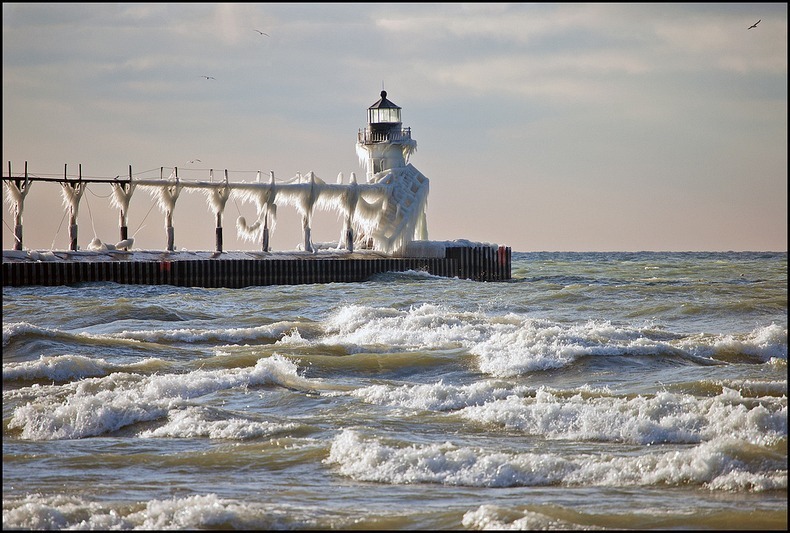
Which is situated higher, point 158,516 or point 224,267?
point 224,267

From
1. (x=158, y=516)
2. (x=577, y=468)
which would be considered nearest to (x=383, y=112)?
(x=577, y=468)

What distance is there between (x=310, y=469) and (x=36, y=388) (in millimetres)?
5967

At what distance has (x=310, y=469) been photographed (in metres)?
9.97

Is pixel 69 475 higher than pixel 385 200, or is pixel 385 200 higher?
Answer: pixel 385 200

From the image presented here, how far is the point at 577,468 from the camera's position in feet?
31.5

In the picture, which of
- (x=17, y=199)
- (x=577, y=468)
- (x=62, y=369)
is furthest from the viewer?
(x=17, y=199)

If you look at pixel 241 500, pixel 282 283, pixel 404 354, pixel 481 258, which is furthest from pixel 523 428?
pixel 481 258

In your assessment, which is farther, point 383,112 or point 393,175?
point 383,112

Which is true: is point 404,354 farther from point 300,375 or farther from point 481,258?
point 481,258

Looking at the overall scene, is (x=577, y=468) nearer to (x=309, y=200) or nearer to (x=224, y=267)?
(x=224, y=267)

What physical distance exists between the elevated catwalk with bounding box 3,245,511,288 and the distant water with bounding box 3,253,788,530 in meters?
18.5

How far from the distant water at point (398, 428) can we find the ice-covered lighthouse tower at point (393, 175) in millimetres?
28588

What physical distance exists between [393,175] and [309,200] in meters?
4.92

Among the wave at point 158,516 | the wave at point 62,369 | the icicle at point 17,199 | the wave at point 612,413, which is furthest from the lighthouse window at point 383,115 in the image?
the wave at point 158,516
